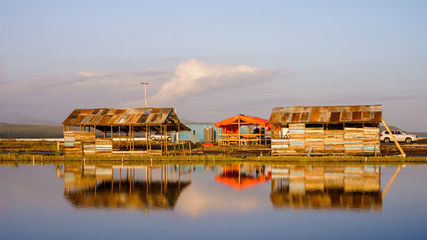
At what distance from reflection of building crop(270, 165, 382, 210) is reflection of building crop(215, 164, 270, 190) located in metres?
0.97

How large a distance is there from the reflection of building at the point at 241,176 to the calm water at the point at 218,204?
66 mm

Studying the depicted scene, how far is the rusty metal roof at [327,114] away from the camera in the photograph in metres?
36.6

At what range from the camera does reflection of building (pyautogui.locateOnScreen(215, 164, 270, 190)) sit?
2430 cm

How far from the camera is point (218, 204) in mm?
18672

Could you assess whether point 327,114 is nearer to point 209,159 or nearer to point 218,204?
point 209,159

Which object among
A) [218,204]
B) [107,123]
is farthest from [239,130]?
[218,204]

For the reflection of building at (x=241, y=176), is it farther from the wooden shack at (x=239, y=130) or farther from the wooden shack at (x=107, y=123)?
the wooden shack at (x=239, y=130)

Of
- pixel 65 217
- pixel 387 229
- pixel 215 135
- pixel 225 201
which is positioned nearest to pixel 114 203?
pixel 65 217

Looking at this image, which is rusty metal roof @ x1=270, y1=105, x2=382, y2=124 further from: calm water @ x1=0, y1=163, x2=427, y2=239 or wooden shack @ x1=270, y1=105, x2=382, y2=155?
calm water @ x1=0, y1=163, x2=427, y2=239

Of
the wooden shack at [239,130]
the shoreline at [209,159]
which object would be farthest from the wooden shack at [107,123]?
the wooden shack at [239,130]

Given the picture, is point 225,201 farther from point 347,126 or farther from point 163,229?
point 347,126

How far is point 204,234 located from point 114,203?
246 inches

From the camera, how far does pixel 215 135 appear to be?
214 ft

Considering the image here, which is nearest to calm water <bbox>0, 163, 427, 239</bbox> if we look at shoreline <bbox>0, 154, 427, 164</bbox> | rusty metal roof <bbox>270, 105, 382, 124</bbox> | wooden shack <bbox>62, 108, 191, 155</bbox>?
shoreline <bbox>0, 154, 427, 164</bbox>
